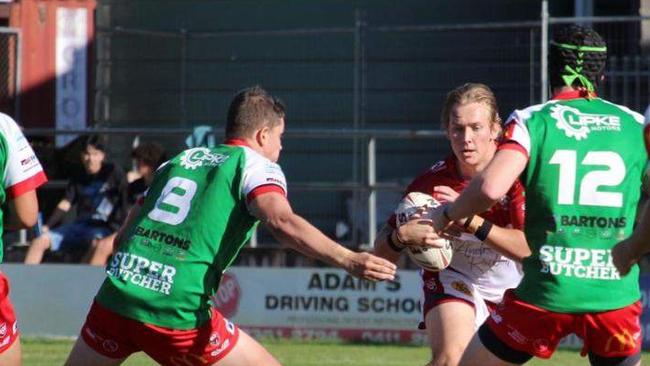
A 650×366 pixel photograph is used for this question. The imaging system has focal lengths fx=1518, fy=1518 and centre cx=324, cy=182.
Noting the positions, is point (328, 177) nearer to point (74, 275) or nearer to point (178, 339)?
point (74, 275)

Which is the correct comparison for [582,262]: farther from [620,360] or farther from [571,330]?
[620,360]

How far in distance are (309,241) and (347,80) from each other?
454 inches

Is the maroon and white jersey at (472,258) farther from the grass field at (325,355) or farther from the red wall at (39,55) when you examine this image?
the red wall at (39,55)

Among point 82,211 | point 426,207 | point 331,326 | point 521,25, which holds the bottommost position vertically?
point 331,326

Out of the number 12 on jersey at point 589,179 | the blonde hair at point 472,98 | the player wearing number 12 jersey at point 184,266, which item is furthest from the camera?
the blonde hair at point 472,98

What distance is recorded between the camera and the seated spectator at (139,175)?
14.5 meters

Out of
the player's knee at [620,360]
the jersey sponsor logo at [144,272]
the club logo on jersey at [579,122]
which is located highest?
the club logo on jersey at [579,122]

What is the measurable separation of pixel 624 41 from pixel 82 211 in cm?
569

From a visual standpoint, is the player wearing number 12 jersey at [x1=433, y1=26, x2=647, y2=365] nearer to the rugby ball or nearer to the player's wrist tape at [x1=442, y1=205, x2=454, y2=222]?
the player's wrist tape at [x1=442, y1=205, x2=454, y2=222]

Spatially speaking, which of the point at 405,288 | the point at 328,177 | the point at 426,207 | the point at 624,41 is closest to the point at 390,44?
the point at 328,177

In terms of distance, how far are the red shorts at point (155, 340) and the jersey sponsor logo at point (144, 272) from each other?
162 millimetres

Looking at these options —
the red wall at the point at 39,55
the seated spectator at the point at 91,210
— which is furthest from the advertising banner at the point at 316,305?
the red wall at the point at 39,55

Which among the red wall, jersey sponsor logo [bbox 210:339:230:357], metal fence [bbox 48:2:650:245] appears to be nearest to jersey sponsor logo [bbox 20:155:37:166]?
jersey sponsor logo [bbox 210:339:230:357]

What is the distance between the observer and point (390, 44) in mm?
17188
